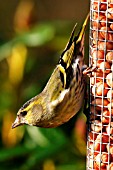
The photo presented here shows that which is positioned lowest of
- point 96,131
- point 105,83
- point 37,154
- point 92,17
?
point 37,154

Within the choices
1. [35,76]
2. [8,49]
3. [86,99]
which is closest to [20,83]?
[8,49]

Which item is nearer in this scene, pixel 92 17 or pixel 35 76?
pixel 92 17

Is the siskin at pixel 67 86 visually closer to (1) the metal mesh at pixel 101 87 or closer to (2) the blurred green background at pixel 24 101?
(1) the metal mesh at pixel 101 87

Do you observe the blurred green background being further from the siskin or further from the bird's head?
the siskin

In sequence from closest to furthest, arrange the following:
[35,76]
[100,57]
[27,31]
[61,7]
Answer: [100,57]
[27,31]
[35,76]
[61,7]

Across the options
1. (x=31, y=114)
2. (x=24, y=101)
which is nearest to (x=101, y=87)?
(x=31, y=114)

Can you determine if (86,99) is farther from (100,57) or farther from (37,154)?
(37,154)
